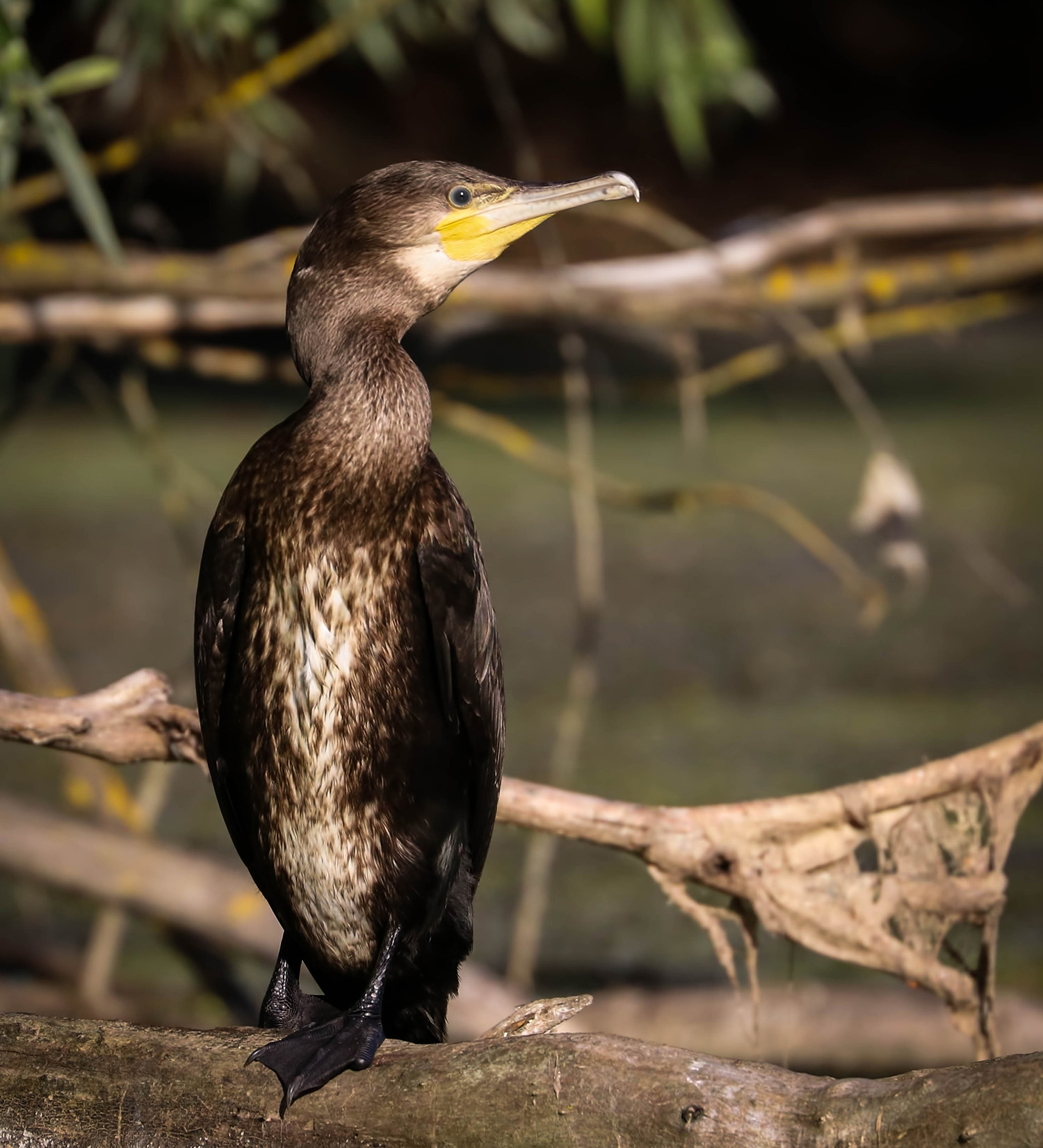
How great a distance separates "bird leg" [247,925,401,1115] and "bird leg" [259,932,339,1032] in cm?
10

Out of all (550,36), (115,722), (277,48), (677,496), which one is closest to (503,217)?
(115,722)

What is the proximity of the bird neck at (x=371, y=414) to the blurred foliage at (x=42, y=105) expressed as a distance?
61cm

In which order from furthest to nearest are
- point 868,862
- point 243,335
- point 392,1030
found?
1. point 243,335
2. point 868,862
3. point 392,1030

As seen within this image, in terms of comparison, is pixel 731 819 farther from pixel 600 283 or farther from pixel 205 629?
pixel 600 283

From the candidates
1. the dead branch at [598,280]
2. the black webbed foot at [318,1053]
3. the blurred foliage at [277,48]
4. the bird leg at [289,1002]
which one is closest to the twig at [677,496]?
the dead branch at [598,280]

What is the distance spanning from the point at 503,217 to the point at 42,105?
0.71m

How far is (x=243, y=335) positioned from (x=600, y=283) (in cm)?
680

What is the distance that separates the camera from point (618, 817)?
4.75 feet

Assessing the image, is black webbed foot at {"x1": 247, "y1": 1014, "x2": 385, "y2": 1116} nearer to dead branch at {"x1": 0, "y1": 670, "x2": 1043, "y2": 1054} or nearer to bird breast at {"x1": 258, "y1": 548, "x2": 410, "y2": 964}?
bird breast at {"x1": 258, "y1": 548, "x2": 410, "y2": 964}

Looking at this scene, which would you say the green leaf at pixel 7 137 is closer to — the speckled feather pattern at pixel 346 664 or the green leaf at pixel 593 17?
the speckled feather pattern at pixel 346 664

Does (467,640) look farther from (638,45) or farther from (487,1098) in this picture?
(638,45)

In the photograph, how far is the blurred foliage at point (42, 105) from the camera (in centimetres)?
159

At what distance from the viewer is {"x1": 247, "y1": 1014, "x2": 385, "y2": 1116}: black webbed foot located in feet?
3.56

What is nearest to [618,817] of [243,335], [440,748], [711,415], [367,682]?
[440,748]
